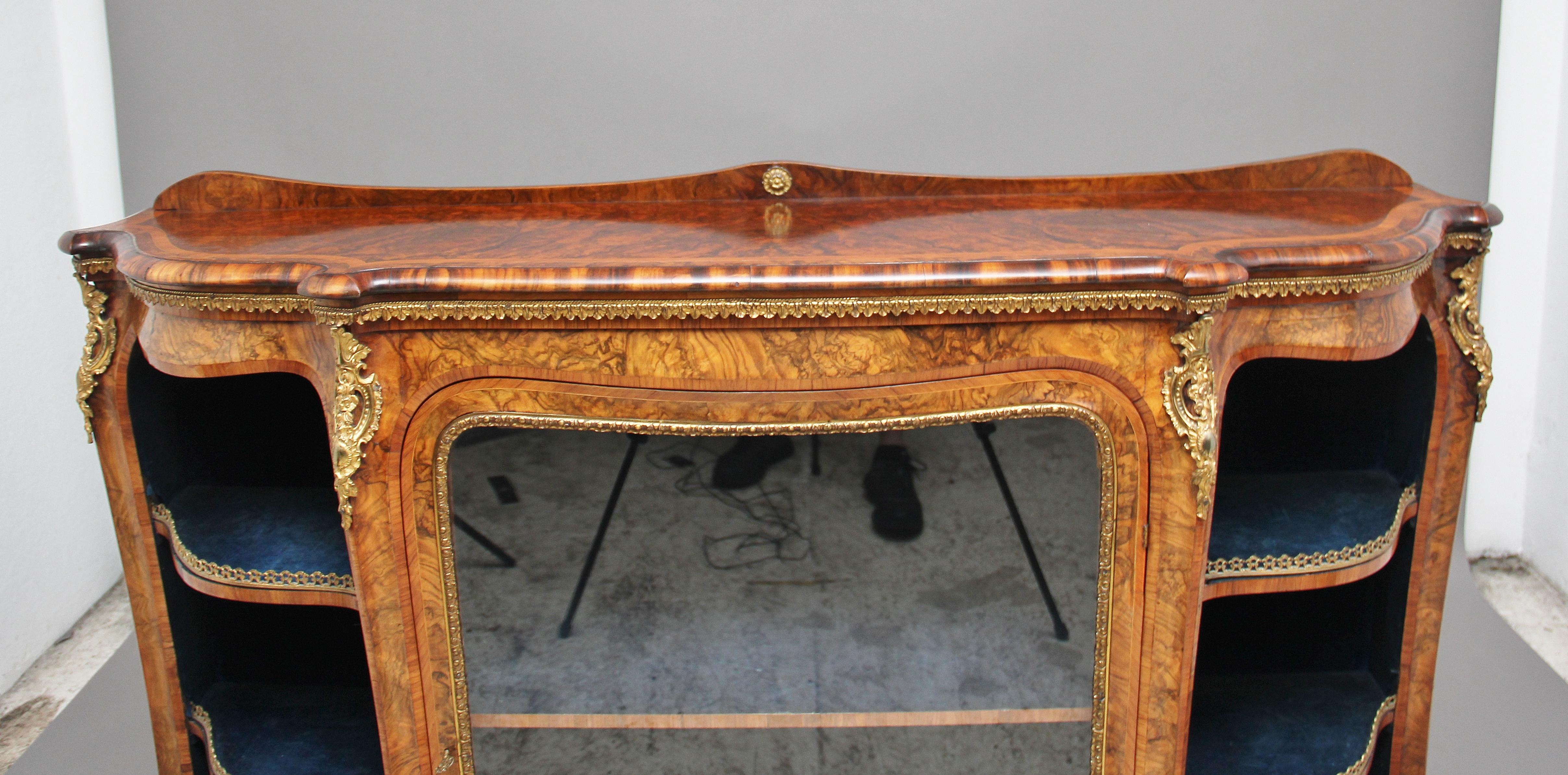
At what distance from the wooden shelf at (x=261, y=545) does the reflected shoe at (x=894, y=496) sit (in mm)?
654

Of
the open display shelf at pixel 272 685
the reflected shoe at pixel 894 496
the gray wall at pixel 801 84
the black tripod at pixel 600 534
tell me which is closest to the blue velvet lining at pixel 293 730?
the open display shelf at pixel 272 685

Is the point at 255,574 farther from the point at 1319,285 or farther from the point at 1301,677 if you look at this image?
the point at 1301,677

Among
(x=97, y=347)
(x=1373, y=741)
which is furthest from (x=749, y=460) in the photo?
(x=1373, y=741)

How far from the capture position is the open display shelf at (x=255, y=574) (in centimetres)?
146

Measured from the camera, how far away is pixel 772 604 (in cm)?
147

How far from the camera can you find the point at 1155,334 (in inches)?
47.1

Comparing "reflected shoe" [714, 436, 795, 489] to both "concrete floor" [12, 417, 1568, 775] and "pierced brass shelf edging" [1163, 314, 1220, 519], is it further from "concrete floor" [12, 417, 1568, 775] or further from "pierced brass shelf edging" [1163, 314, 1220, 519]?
"pierced brass shelf edging" [1163, 314, 1220, 519]

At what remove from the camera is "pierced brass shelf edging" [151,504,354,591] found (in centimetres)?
139

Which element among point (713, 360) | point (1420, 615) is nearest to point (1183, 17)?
point (1420, 615)

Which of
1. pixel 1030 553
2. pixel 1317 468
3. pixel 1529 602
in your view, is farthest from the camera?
pixel 1529 602

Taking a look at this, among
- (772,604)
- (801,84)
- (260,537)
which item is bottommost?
(772,604)

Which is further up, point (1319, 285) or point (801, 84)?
point (801, 84)

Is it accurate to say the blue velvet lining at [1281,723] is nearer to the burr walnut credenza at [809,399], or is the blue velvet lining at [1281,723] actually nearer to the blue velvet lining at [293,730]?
the burr walnut credenza at [809,399]

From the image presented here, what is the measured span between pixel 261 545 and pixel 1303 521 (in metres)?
1.39
